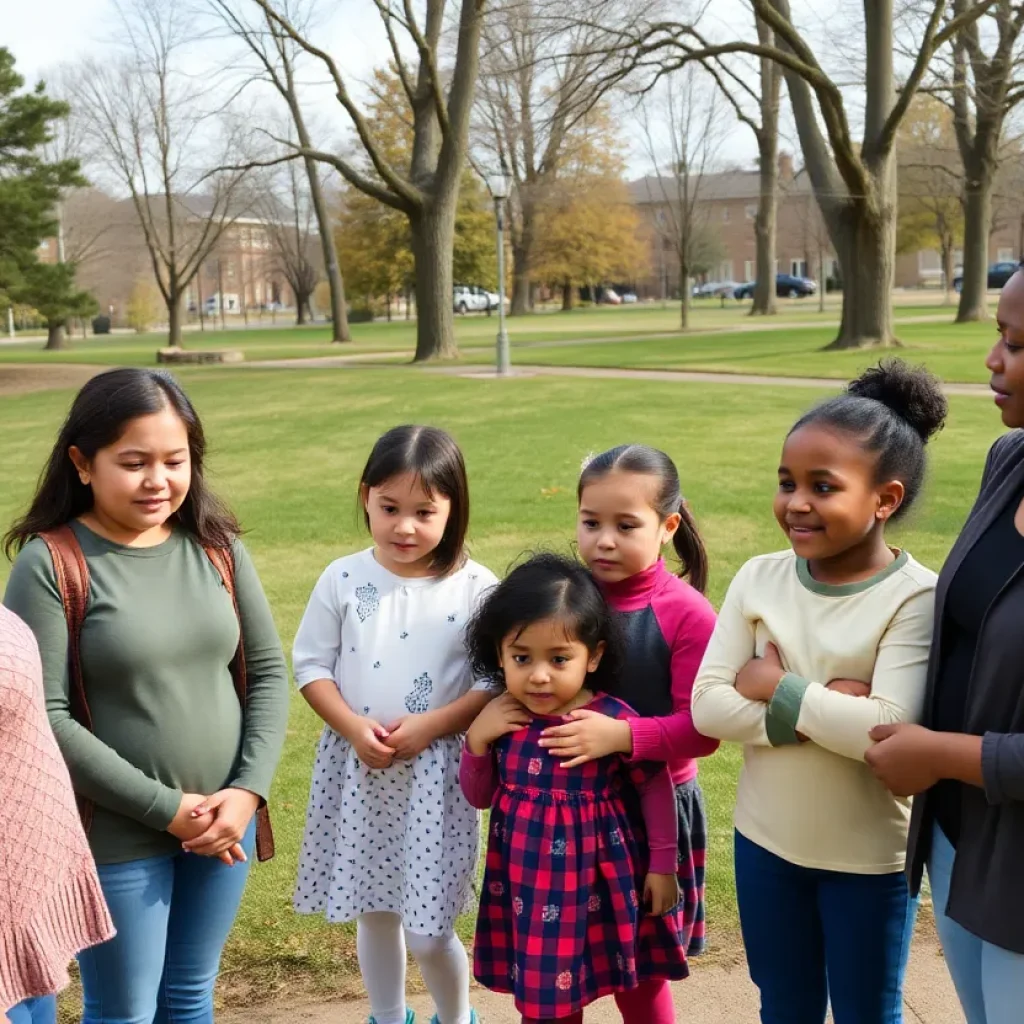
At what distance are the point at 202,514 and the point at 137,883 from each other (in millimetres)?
784

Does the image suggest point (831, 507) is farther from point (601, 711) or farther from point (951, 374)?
point (951, 374)

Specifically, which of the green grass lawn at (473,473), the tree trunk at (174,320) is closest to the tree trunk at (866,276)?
the green grass lawn at (473,473)

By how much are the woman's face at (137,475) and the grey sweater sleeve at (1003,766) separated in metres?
1.65

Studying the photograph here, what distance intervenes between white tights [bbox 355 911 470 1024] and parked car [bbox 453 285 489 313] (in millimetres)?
65960

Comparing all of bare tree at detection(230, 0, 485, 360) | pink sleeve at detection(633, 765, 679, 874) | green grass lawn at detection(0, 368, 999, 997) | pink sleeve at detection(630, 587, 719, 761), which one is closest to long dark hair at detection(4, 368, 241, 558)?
green grass lawn at detection(0, 368, 999, 997)

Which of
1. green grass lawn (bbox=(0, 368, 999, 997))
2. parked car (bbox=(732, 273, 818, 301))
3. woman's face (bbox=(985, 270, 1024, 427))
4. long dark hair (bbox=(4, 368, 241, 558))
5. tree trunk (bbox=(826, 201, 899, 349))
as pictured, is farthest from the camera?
parked car (bbox=(732, 273, 818, 301))

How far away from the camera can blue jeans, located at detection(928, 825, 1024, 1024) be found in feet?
6.23

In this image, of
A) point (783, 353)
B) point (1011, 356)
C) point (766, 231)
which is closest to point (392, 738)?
point (1011, 356)

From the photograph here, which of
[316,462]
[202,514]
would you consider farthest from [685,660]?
[316,462]

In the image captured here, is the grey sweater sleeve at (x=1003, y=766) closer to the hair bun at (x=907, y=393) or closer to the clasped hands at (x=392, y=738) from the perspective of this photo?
the hair bun at (x=907, y=393)

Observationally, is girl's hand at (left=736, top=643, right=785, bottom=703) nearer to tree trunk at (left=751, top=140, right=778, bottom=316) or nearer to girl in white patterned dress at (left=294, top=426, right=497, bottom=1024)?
girl in white patterned dress at (left=294, top=426, right=497, bottom=1024)

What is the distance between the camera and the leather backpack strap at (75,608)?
228 centimetres

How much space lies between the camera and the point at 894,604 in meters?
2.22

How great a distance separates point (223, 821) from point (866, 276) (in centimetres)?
2302
